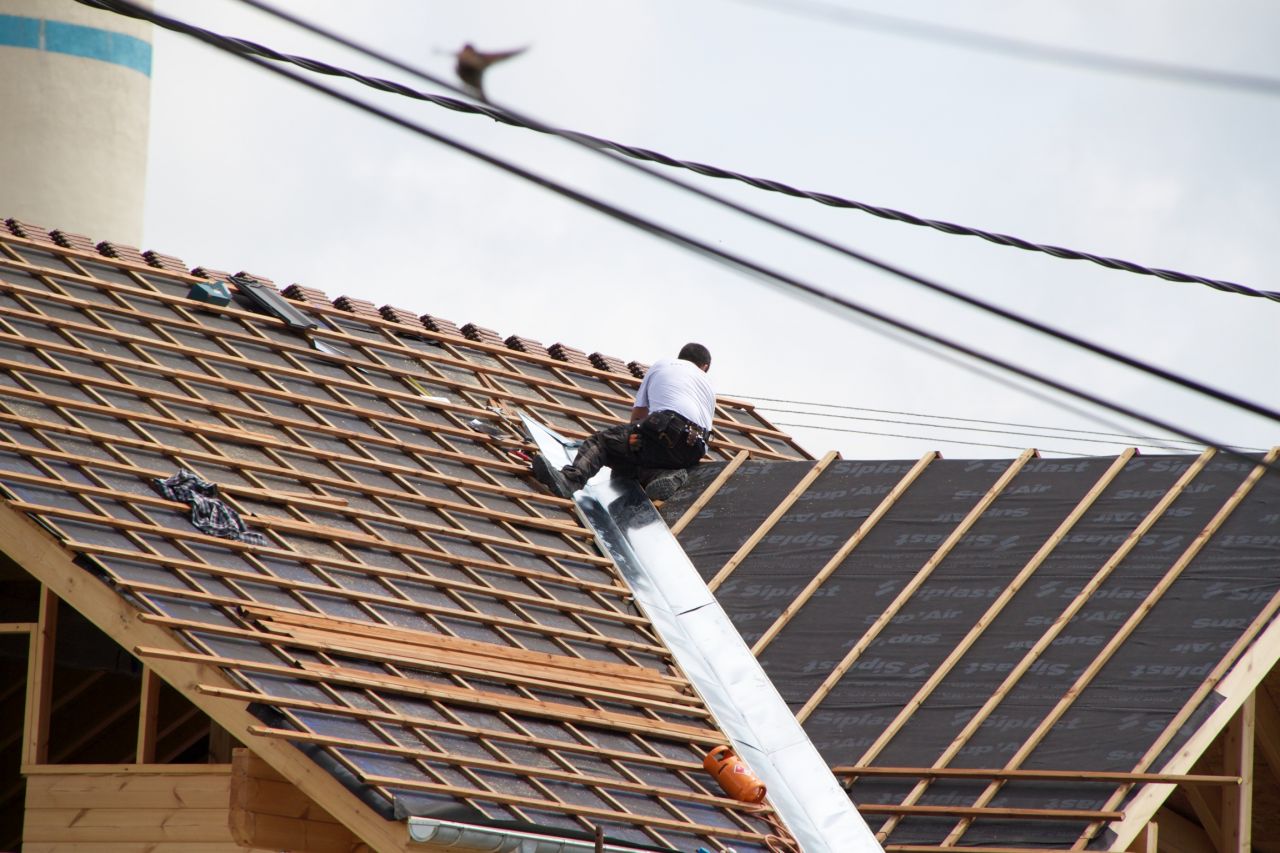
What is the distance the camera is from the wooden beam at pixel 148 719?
28.6 feet

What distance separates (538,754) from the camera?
29.0 ft

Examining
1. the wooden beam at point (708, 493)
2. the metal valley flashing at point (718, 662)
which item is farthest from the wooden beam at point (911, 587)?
the wooden beam at point (708, 493)

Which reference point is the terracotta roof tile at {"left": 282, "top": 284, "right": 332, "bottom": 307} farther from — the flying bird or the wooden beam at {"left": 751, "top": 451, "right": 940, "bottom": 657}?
the flying bird

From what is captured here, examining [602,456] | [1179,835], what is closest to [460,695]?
[602,456]

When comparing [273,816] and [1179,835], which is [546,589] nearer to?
[273,816]

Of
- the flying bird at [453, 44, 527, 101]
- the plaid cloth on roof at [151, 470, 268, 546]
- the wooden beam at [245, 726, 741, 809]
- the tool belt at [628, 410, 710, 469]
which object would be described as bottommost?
the flying bird at [453, 44, 527, 101]

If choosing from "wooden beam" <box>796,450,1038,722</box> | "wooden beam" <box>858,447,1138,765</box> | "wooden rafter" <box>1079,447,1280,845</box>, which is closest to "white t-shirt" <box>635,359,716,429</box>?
"wooden beam" <box>796,450,1038,722</box>

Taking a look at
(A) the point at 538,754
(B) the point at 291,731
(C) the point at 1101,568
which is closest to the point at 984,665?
(C) the point at 1101,568

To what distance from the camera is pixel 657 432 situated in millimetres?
11867

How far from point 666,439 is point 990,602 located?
237 cm

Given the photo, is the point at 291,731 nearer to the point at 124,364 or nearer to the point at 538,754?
the point at 538,754

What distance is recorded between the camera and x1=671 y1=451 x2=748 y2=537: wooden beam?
12.0 meters

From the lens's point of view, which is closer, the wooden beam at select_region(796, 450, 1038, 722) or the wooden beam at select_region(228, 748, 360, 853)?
the wooden beam at select_region(228, 748, 360, 853)

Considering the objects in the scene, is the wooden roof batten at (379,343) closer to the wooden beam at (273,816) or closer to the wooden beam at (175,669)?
the wooden beam at (175,669)
